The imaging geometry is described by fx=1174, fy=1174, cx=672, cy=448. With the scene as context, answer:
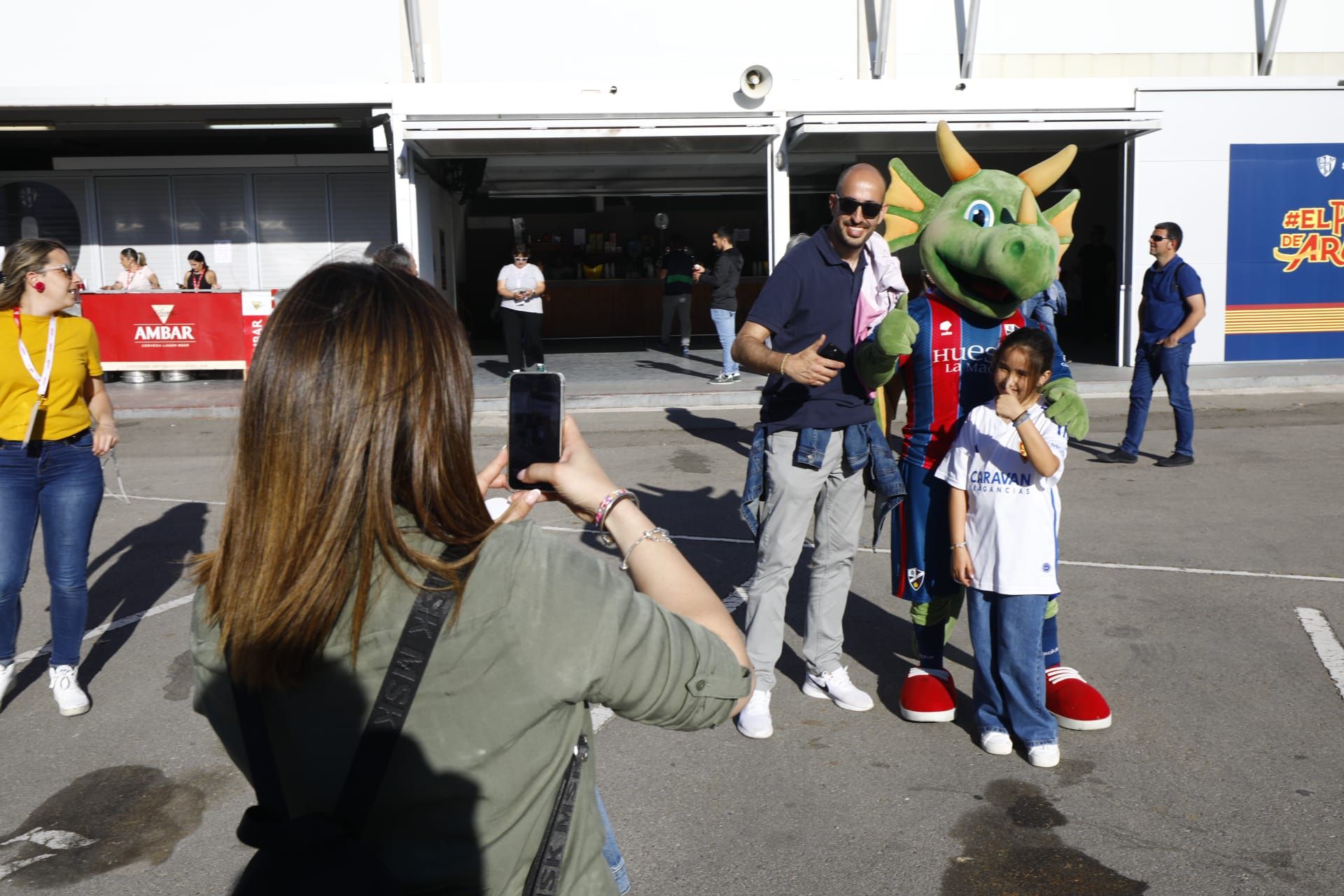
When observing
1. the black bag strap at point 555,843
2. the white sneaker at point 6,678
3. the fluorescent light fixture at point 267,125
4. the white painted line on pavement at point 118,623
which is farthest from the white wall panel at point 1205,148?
the black bag strap at point 555,843

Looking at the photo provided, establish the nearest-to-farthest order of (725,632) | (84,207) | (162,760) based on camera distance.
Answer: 1. (725,632)
2. (162,760)
3. (84,207)

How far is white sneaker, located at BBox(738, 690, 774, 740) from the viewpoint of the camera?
4465 millimetres

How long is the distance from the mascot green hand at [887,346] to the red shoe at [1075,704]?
136 cm

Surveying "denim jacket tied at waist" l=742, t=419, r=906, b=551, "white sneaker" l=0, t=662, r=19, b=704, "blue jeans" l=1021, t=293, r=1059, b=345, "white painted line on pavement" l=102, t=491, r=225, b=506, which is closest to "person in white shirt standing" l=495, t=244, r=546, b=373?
"white painted line on pavement" l=102, t=491, r=225, b=506

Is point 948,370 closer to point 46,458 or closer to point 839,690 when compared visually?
point 839,690

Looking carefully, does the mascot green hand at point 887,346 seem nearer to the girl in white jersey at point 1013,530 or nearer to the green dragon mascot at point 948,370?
the green dragon mascot at point 948,370

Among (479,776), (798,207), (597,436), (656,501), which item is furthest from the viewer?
(798,207)

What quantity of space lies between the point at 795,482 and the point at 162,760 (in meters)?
2.62

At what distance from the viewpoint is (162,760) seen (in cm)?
442

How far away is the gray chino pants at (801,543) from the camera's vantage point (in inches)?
180

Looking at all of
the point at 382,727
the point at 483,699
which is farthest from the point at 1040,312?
the point at 382,727

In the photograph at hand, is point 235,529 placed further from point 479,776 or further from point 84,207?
point 84,207

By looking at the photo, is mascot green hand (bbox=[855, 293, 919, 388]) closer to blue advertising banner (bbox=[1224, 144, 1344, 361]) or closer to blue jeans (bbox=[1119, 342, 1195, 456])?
blue jeans (bbox=[1119, 342, 1195, 456])

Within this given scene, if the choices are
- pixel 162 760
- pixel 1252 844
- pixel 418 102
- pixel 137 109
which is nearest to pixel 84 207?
pixel 137 109
